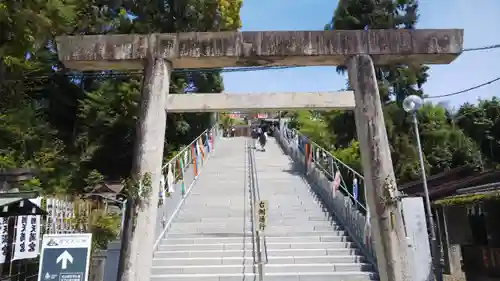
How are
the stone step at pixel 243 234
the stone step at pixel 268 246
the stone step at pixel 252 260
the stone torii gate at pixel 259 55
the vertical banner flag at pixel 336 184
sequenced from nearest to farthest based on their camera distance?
1. the stone torii gate at pixel 259 55
2. the stone step at pixel 252 260
3. the stone step at pixel 268 246
4. the stone step at pixel 243 234
5. the vertical banner flag at pixel 336 184

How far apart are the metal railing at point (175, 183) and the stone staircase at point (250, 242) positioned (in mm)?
250

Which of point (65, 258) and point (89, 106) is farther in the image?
point (89, 106)

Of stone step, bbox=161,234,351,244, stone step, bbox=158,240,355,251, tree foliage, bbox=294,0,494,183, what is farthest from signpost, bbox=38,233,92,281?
tree foliage, bbox=294,0,494,183

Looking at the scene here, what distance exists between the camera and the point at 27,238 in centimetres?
752

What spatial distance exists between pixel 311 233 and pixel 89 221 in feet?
18.8

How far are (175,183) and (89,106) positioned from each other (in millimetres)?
9390

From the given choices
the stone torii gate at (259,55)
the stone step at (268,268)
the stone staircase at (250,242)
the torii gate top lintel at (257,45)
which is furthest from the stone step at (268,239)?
the torii gate top lintel at (257,45)

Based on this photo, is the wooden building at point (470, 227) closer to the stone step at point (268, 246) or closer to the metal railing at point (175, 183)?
the stone step at point (268, 246)

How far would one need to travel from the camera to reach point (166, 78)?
21.3 ft

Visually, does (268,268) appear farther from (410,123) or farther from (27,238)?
(410,123)

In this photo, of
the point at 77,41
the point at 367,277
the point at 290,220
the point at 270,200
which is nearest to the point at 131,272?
the point at 77,41

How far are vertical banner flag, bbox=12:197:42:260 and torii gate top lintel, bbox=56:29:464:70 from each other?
3.04m

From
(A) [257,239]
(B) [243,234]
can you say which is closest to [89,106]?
(B) [243,234]

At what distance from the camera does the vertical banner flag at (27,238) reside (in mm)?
7292
